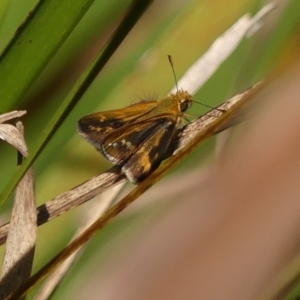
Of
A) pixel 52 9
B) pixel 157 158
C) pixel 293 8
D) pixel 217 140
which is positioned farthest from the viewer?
pixel 293 8

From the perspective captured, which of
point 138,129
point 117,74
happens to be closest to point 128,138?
point 138,129

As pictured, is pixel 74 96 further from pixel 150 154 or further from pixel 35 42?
pixel 150 154

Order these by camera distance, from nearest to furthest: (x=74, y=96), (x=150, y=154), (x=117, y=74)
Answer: (x=74, y=96)
(x=150, y=154)
(x=117, y=74)

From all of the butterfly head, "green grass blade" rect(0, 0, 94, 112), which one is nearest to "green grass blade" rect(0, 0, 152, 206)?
"green grass blade" rect(0, 0, 94, 112)

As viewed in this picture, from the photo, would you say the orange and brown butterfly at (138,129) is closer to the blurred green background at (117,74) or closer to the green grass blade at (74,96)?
the blurred green background at (117,74)

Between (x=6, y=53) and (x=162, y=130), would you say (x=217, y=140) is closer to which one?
(x=162, y=130)

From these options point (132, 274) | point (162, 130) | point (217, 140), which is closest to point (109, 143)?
point (162, 130)

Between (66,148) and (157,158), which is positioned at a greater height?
(66,148)

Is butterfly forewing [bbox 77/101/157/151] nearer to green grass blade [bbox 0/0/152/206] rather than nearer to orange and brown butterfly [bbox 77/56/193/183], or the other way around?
orange and brown butterfly [bbox 77/56/193/183]
